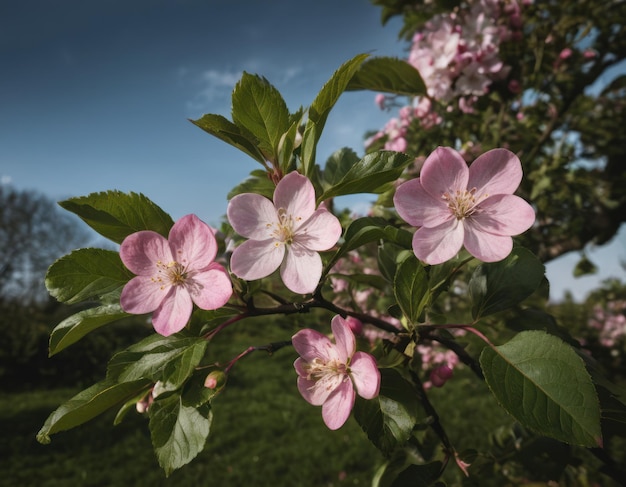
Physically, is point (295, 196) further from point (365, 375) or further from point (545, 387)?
point (545, 387)

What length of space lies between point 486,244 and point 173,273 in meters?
0.45

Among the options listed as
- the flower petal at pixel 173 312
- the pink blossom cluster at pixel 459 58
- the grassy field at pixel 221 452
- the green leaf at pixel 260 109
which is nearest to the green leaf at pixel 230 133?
the green leaf at pixel 260 109

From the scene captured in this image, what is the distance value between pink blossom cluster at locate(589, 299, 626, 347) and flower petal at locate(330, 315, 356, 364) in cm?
606

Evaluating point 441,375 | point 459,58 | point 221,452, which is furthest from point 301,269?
point 221,452

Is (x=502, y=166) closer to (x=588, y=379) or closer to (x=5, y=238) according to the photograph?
(x=588, y=379)

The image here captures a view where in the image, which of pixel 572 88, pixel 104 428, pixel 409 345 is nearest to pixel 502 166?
pixel 409 345

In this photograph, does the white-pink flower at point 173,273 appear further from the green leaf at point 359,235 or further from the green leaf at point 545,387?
the green leaf at point 545,387

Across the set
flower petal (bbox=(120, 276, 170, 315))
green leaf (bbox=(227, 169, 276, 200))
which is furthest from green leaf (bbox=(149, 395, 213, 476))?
green leaf (bbox=(227, 169, 276, 200))

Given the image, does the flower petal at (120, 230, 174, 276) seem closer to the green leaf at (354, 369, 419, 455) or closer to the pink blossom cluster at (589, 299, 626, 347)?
the green leaf at (354, 369, 419, 455)

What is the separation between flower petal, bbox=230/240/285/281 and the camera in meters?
0.62

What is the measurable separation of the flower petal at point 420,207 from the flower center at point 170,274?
33 centimetres

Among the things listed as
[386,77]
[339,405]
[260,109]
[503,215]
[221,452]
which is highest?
[386,77]

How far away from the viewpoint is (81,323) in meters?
0.64

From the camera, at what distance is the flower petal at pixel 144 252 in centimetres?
63
